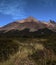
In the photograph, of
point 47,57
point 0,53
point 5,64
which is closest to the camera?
point 5,64

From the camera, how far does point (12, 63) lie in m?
13.1

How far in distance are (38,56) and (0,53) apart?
426cm

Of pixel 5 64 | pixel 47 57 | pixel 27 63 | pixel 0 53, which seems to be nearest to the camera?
pixel 27 63

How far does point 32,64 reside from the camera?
42.1ft

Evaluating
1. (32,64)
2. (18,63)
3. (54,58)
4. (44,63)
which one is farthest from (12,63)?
(54,58)

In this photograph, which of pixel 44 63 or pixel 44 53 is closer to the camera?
pixel 44 63

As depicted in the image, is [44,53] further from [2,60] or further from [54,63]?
[2,60]

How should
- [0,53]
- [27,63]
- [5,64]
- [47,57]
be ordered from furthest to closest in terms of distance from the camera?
[0,53] < [47,57] < [5,64] < [27,63]

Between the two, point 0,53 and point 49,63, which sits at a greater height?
point 0,53

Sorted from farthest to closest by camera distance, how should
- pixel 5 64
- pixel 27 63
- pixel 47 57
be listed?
pixel 47 57
pixel 5 64
pixel 27 63

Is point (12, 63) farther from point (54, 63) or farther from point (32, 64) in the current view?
point (54, 63)

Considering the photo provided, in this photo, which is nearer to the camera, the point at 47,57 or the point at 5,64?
the point at 5,64

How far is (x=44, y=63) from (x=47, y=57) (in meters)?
1.06

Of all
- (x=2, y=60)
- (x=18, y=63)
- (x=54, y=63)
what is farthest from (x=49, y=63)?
(x=2, y=60)
